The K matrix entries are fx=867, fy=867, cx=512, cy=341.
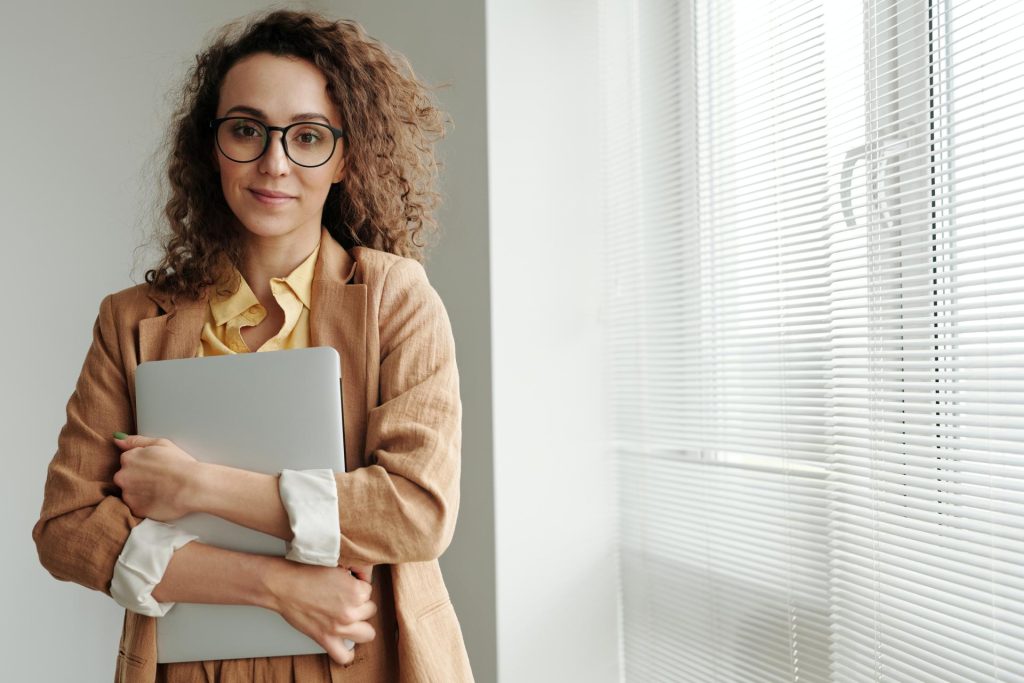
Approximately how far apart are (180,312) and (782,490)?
1.11m

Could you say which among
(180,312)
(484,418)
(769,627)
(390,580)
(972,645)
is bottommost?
(769,627)

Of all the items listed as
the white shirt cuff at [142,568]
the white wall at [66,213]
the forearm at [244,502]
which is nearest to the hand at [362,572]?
the forearm at [244,502]

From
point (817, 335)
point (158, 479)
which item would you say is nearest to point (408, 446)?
point (158, 479)

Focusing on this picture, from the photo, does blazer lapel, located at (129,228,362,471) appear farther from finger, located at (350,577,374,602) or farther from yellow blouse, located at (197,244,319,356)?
finger, located at (350,577,374,602)

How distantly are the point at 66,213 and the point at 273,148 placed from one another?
1723 millimetres

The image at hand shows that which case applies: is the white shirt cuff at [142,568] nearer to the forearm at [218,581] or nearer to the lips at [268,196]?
the forearm at [218,581]

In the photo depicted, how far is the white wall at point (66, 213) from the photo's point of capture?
2.45 metres

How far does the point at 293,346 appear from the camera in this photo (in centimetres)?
124

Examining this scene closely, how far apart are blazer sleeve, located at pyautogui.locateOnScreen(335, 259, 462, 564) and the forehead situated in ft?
0.85

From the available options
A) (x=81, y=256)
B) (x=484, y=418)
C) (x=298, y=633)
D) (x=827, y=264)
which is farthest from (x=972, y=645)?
(x=81, y=256)

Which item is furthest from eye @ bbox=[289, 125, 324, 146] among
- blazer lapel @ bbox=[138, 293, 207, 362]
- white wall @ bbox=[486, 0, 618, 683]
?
white wall @ bbox=[486, 0, 618, 683]

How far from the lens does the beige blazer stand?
1.08 m

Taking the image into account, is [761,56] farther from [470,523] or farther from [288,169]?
[470,523]

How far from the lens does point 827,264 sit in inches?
60.1
